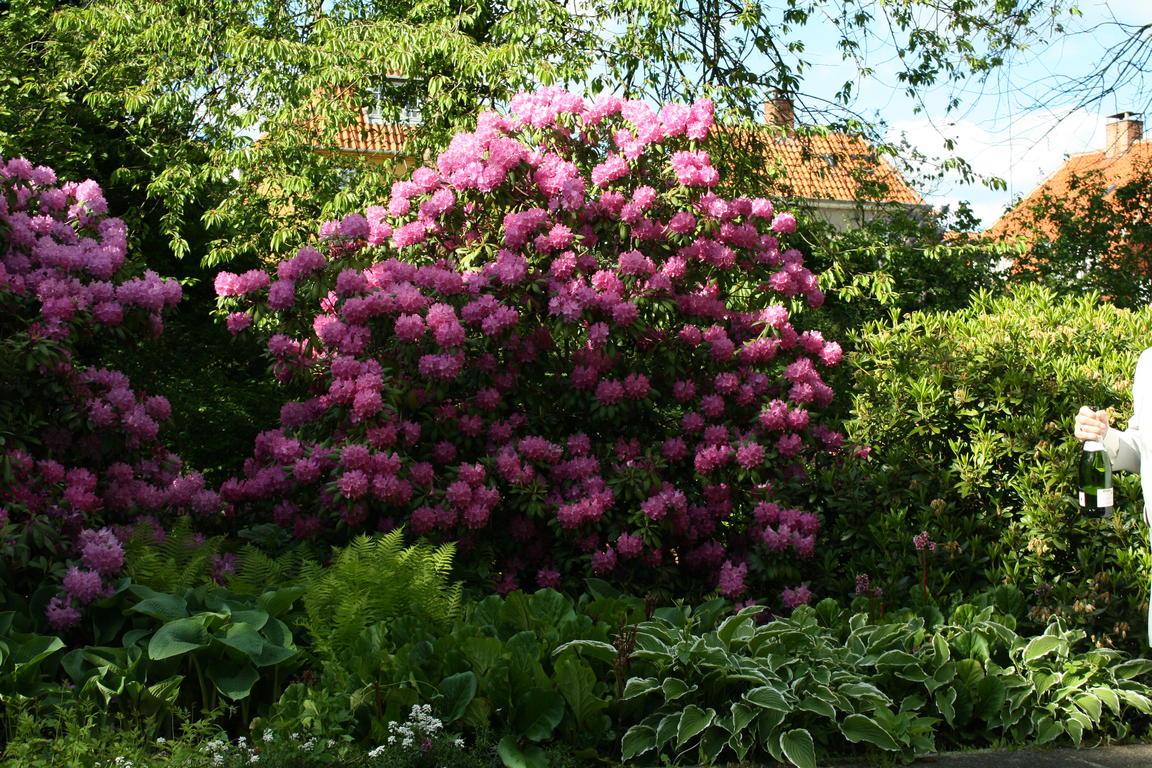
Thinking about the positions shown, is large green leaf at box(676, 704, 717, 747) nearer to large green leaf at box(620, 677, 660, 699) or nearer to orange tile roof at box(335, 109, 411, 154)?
large green leaf at box(620, 677, 660, 699)

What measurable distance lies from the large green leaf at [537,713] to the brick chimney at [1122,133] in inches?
219

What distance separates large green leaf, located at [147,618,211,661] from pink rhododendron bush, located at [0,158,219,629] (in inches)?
24.0

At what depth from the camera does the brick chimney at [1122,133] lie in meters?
7.25

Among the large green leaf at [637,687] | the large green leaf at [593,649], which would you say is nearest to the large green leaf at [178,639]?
the large green leaf at [593,649]

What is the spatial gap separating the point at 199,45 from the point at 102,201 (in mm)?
6409

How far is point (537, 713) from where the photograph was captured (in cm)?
373

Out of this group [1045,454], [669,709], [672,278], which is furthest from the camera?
[672,278]

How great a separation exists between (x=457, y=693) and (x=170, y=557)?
5.79ft

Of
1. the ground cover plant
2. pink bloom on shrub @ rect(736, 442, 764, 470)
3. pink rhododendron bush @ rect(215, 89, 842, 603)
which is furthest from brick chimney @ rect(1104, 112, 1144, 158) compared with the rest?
pink bloom on shrub @ rect(736, 442, 764, 470)

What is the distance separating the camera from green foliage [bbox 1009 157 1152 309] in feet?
48.2

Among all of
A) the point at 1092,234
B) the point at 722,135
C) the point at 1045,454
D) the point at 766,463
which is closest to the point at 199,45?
the point at 722,135

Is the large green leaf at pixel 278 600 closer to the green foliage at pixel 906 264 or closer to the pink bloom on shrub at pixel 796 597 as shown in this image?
the pink bloom on shrub at pixel 796 597

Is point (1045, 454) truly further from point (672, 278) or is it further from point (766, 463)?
point (672, 278)

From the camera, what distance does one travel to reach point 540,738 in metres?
3.68
